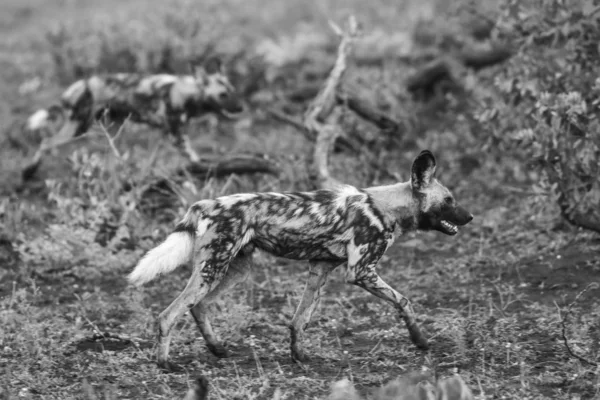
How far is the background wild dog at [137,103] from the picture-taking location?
857 centimetres

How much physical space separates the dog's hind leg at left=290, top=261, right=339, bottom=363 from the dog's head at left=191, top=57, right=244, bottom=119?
13.2 ft

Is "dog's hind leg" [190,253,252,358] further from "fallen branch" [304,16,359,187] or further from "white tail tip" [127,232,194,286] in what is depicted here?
"fallen branch" [304,16,359,187]

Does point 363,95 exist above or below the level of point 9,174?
above

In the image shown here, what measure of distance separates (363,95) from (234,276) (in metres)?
4.63

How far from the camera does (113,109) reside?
8594 millimetres

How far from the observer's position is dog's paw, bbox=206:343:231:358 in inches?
199

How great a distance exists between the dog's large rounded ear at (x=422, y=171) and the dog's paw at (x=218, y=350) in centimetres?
134

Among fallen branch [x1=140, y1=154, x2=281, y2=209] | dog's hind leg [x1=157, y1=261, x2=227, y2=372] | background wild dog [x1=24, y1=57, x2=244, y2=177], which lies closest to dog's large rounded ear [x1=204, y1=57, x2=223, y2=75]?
background wild dog [x1=24, y1=57, x2=244, y2=177]

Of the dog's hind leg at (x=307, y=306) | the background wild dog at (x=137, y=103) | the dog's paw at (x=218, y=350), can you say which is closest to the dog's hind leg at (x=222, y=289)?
the dog's paw at (x=218, y=350)

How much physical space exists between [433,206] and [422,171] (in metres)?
0.21

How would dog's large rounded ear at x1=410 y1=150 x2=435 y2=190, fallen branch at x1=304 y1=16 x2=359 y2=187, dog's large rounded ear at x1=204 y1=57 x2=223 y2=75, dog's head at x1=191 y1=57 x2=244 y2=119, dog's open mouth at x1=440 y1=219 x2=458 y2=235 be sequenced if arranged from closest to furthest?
dog's large rounded ear at x1=410 y1=150 x2=435 y2=190 < dog's open mouth at x1=440 y1=219 x2=458 y2=235 < fallen branch at x1=304 y1=16 x2=359 y2=187 < dog's head at x1=191 y1=57 x2=244 y2=119 < dog's large rounded ear at x1=204 y1=57 x2=223 y2=75

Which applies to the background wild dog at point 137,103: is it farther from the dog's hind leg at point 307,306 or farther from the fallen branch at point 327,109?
the dog's hind leg at point 307,306

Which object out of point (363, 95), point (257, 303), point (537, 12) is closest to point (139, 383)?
point (257, 303)

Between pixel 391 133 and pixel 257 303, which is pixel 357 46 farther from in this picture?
pixel 257 303
